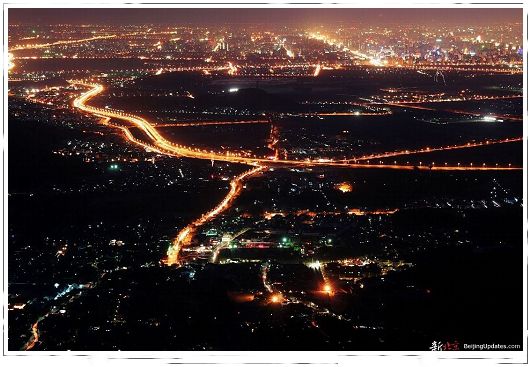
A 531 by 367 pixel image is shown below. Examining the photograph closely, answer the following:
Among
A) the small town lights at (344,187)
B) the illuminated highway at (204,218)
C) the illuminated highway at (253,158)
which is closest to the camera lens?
the illuminated highway at (204,218)

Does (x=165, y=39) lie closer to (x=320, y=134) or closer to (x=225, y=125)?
(x=225, y=125)

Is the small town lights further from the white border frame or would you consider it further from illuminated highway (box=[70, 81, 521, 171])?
the white border frame

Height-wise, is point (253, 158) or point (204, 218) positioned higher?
point (253, 158)

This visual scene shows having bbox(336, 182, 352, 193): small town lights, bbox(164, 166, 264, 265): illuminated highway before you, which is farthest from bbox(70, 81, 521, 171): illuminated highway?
bbox(336, 182, 352, 193): small town lights

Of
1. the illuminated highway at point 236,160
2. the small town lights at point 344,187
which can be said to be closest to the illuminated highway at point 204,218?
the illuminated highway at point 236,160

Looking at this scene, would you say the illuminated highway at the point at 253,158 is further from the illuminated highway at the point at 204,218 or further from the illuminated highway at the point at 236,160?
the illuminated highway at the point at 204,218

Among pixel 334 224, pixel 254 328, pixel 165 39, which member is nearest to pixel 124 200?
pixel 334 224

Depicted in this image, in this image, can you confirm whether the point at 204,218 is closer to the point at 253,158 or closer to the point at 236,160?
the point at 236,160
